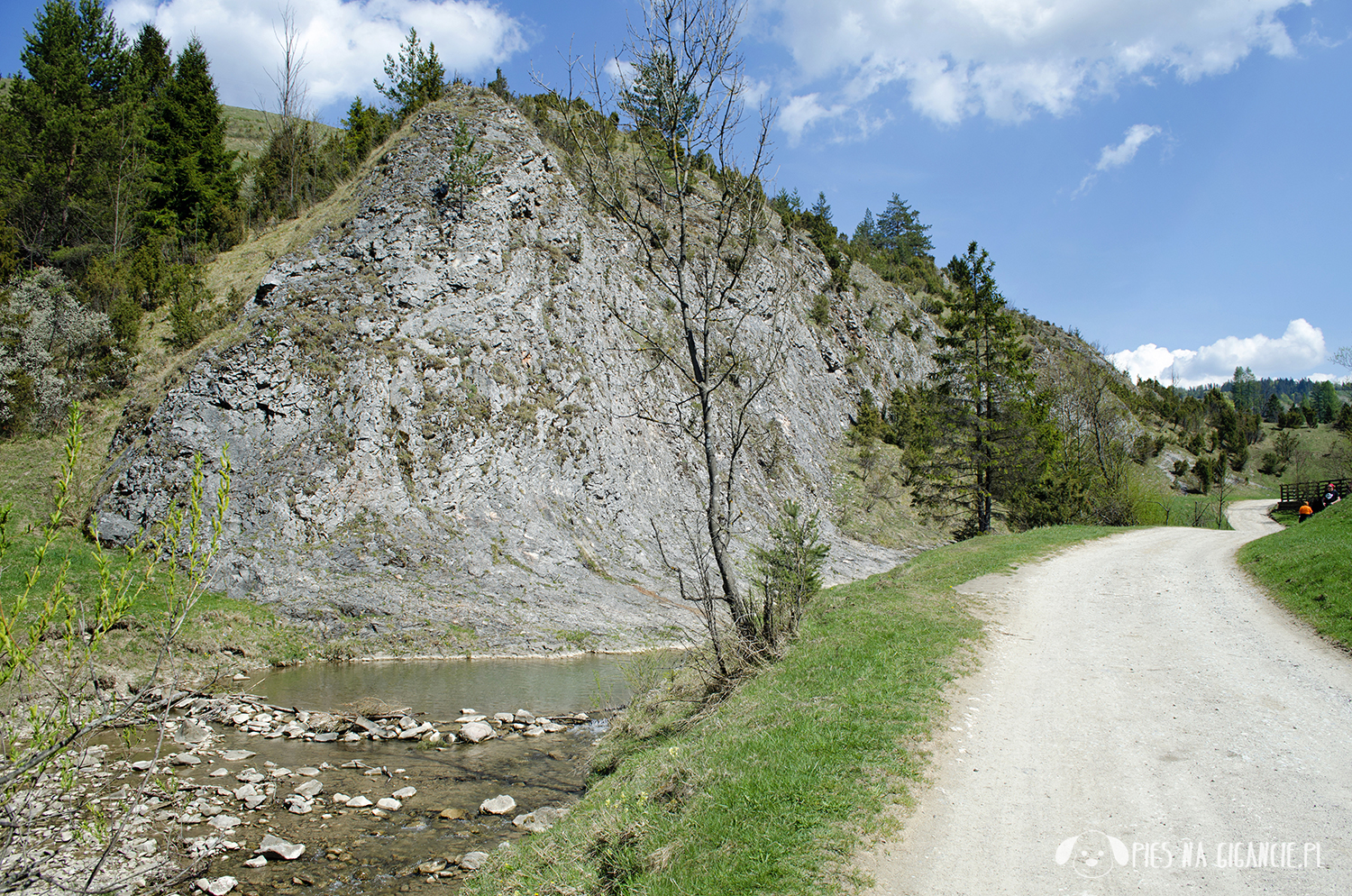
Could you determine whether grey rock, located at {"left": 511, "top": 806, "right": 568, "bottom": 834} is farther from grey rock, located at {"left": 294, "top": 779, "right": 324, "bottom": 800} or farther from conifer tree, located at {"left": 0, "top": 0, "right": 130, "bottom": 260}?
conifer tree, located at {"left": 0, "top": 0, "right": 130, "bottom": 260}

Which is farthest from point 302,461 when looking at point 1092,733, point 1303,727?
point 1303,727

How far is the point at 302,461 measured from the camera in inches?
A: 697

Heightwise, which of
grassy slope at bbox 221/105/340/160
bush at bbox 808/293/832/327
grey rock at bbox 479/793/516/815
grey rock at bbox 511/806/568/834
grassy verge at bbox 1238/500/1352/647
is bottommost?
grey rock at bbox 479/793/516/815

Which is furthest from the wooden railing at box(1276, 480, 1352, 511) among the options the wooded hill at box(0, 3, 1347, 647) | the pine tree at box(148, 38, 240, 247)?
the pine tree at box(148, 38, 240, 247)

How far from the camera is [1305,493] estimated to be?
130ft

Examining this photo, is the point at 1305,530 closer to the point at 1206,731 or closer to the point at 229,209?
the point at 1206,731

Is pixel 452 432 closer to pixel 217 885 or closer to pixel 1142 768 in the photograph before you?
pixel 217 885

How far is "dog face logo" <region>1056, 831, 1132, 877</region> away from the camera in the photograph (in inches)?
152

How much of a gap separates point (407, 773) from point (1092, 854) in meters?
7.93

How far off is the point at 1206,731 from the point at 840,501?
25.6 metres

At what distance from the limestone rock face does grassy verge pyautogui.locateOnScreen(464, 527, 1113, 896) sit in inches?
236

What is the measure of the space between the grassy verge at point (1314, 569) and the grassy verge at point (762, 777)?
4917 millimetres

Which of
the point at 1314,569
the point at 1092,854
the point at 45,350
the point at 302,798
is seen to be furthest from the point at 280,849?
the point at 45,350

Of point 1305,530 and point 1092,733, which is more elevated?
point 1305,530
